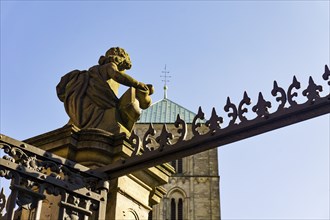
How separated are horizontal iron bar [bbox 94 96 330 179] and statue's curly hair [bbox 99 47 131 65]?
141 centimetres

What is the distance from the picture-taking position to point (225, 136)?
150 inches

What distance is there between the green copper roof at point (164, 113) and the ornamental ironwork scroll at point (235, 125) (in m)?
49.6

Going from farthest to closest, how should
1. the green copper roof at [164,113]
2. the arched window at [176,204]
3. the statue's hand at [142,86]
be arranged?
1. the green copper roof at [164,113]
2. the arched window at [176,204]
3. the statue's hand at [142,86]

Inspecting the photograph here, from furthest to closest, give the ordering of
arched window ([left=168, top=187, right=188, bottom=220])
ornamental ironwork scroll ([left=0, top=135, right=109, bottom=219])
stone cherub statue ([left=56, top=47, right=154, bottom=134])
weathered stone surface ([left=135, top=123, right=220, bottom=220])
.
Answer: arched window ([left=168, top=187, right=188, bottom=220]), weathered stone surface ([left=135, top=123, right=220, bottom=220]), stone cherub statue ([left=56, top=47, right=154, bottom=134]), ornamental ironwork scroll ([left=0, top=135, right=109, bottom=219])

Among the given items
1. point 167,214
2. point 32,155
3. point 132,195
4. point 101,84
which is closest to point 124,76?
A: point 101,84

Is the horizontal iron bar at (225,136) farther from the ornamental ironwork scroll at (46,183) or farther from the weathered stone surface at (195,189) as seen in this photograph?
the weathered stone surface at (195,189)

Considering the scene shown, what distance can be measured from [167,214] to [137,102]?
46890mm

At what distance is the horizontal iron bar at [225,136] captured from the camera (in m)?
3.63

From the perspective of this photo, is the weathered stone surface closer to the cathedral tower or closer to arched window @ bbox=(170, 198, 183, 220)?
the cathedral tower

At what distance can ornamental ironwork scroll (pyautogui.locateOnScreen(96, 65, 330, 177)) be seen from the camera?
364 cm

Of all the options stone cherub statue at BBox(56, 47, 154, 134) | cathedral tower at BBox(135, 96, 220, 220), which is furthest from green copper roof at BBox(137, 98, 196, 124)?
stone cherub statue at BBox(56, 47, 154, 134)

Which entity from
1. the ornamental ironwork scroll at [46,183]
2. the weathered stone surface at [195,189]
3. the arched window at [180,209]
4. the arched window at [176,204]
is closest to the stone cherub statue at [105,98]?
the ornamental ironwork scroll at [46,183]

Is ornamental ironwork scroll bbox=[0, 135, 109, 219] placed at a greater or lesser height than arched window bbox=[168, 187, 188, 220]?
lesser

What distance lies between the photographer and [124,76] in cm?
509
